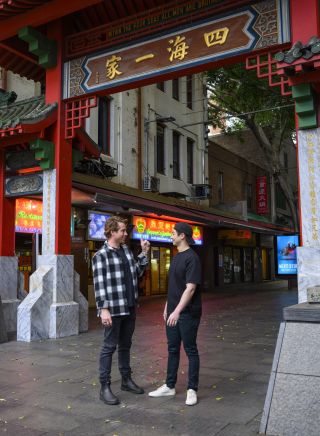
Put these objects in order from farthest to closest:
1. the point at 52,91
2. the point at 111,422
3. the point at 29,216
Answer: the point at 29,216, the point at 52,91, the point at 111,422

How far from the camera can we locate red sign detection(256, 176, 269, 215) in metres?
30.3

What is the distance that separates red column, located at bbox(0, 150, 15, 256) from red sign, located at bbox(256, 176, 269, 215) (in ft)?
71.9

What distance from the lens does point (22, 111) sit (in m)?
10.3

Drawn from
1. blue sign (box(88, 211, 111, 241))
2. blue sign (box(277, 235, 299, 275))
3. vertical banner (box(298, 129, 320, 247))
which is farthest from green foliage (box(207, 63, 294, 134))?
vertical banner (box(298, 129, 320, 247))

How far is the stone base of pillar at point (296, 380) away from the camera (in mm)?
3850

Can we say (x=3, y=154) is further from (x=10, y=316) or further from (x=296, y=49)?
(x=296, y=49)

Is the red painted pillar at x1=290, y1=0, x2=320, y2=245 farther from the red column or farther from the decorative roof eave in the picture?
the red column

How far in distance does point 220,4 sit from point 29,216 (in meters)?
8.36

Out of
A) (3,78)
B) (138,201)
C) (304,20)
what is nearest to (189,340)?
(304,20)

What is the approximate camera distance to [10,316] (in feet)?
34.4

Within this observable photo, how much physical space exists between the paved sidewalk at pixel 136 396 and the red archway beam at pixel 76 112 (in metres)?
4.06

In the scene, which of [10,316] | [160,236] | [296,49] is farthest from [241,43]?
[160,236]

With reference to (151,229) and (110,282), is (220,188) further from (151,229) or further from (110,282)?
(110,282)

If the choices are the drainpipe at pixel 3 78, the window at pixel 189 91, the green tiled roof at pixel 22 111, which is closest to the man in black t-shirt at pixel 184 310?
the green tiled roof at pixel 22 111
